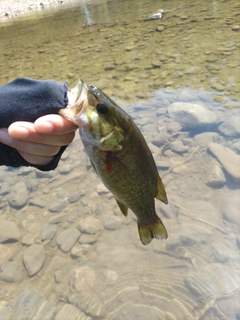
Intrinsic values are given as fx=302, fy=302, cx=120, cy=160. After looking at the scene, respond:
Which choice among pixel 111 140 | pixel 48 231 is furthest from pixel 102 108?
pixel 48 231

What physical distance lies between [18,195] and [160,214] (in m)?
2.52

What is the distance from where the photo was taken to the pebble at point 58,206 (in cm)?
497

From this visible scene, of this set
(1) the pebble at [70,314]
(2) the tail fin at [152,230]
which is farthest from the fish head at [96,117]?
(1) the pebble at [70,314]

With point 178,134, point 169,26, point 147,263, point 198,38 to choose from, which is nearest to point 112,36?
point 169,26

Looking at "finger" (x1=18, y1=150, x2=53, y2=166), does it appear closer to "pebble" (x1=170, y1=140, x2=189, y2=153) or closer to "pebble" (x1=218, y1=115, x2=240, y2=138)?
"pebble" (x1=170, y1=140, x2=189, y2=153)

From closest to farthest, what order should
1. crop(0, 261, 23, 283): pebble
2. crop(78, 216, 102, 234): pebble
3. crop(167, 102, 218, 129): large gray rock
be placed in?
crop(0, 261, 23, 283): pebble
crop(78, 216, 102, 234): pebble
crop(167, 102, 218, 129): large gray rock

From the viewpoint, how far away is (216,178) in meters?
4.93

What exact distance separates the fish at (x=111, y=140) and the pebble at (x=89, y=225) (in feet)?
9.34

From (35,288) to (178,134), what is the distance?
12.3 ft

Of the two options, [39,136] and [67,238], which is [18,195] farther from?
[39,136]

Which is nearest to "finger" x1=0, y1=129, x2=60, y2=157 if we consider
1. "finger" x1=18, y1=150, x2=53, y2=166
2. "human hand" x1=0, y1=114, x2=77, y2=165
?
"human hand" x1=0, y1=114, x2=77, y2=165

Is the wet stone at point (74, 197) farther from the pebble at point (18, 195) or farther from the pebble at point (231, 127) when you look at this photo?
the pebble at point (231, 127)

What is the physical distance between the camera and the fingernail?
69.8 inches

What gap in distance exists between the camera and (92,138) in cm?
168
